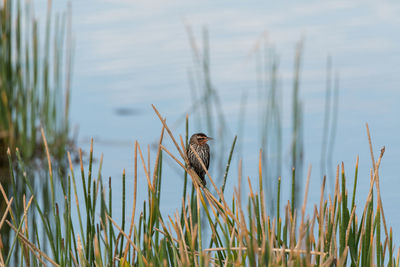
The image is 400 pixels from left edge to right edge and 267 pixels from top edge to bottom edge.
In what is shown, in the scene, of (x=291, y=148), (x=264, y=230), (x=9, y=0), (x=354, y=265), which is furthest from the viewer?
(x=291, y=148)

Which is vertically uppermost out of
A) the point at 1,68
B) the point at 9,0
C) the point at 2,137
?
the point at 9,0

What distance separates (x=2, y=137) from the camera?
6258 millimetres

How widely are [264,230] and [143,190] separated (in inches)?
138

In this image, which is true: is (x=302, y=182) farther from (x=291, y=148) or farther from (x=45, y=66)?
(x=45, y=66)

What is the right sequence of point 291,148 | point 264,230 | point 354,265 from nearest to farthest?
1. point 264,230
2. point 354,265
3. point 291,148

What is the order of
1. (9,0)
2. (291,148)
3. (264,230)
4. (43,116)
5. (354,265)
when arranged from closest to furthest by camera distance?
(264,230), (354,265), (9,0), (43,116), (291,148)

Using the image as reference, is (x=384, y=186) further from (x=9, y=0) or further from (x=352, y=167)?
(x=9, y=0)

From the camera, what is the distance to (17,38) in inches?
226

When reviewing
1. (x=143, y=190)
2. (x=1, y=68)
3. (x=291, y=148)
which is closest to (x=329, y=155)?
(x=291, y=148)

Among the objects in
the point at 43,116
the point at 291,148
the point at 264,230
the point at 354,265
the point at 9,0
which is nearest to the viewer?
the point at 264,230

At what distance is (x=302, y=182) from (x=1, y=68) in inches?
107

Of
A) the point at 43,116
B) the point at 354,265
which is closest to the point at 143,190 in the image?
the point at 43,116

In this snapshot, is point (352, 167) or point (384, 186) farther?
point (352, 167)

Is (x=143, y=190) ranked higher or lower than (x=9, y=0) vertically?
lower
